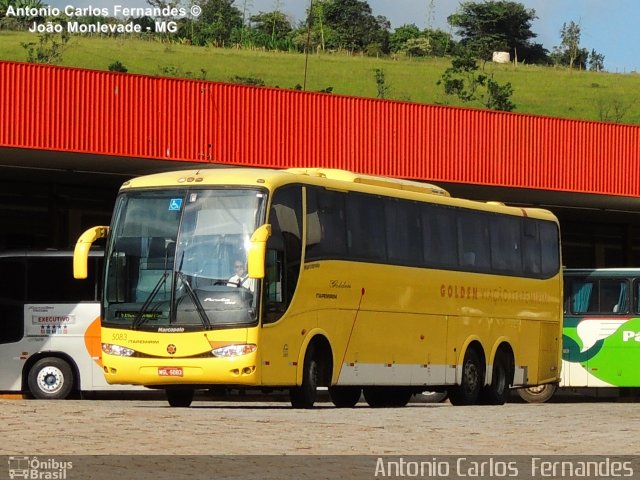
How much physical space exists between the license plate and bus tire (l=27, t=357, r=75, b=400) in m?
6.98

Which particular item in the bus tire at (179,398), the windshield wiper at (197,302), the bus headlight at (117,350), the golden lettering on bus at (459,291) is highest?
the windshield wiper at (197,302)

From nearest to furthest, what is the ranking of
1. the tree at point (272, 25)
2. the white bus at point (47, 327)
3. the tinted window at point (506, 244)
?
the tinted window at point (506, 244) → the white bus at point (47, 327) → the tree at point (272, 25)

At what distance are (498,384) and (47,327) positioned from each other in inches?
303

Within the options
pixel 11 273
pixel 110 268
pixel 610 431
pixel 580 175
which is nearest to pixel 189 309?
pixel 110 268

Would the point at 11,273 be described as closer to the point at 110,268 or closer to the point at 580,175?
the point at 110,268

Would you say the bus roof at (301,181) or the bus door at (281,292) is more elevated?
the bus roof at (301,181)

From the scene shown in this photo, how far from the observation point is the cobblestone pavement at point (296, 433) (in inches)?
498

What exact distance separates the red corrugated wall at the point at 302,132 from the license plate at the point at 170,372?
953 centimetres

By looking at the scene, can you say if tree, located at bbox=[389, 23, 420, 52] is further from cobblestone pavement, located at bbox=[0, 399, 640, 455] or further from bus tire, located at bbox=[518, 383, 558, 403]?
cobblestone pavement, located at bbox=[0, 399, 640, 455]

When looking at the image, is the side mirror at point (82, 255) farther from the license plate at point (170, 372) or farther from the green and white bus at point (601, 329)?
the green and white bus at point (601, 329)

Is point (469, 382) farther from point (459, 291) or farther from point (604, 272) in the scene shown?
point (604, 272)

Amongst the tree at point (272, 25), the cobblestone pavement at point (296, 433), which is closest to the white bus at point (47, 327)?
the cobblestone pavement at point (296, 433)

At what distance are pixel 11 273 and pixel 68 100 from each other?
409 centimetres
